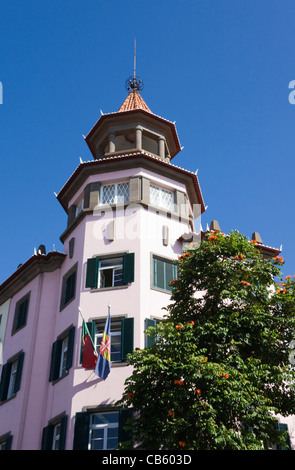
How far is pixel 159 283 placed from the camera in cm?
2491

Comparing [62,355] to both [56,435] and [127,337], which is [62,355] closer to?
[56,435]

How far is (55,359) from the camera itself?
2447cm

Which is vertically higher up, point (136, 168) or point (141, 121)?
point (141, 121)

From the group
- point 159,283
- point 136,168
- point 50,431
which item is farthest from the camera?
point 136,168

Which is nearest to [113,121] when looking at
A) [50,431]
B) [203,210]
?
[203,210]

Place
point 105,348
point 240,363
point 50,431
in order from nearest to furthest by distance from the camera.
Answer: point 240,363 → point 105,348 → point 50,431

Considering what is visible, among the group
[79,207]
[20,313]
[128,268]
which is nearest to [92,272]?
[128,268]

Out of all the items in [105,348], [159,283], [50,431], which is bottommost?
[50,431]

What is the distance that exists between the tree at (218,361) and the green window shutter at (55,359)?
653 centimetres

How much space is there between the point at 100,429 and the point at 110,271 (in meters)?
7.09

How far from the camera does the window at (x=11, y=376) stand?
26.0m

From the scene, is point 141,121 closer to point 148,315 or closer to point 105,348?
point 148,315
